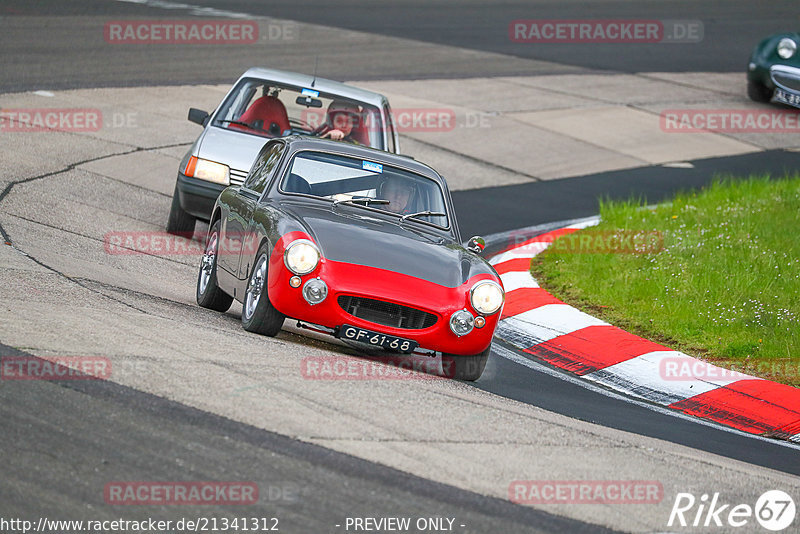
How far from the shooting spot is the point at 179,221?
10.9 m

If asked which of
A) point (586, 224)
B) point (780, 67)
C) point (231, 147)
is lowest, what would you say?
point (586, 224)

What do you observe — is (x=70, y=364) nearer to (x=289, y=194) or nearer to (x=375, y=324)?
(x=375, y=324)

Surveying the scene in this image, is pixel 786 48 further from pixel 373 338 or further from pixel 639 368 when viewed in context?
pixel 373 338

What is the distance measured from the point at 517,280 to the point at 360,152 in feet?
9.15

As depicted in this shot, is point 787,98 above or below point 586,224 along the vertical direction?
above

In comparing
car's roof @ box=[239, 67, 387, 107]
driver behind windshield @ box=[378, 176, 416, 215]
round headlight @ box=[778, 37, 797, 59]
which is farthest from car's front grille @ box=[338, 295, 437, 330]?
round headlight @ box=[778, 37, 797, 59]

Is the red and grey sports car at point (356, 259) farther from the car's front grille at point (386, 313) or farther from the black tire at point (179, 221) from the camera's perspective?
the black tire at point (179, 221)

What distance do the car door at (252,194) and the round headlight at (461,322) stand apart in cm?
136

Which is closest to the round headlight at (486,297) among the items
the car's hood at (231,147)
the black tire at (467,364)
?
the black tire at (467,364)

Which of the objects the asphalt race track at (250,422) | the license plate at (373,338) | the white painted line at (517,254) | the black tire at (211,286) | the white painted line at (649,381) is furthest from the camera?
the white painted line at (517,254)

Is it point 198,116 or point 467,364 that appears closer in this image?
point 467,364

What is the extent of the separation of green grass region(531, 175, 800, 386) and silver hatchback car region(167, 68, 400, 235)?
6.95ft

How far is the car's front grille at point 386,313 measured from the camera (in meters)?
6.94

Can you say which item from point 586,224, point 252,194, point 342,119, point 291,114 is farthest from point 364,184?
point 586,224
